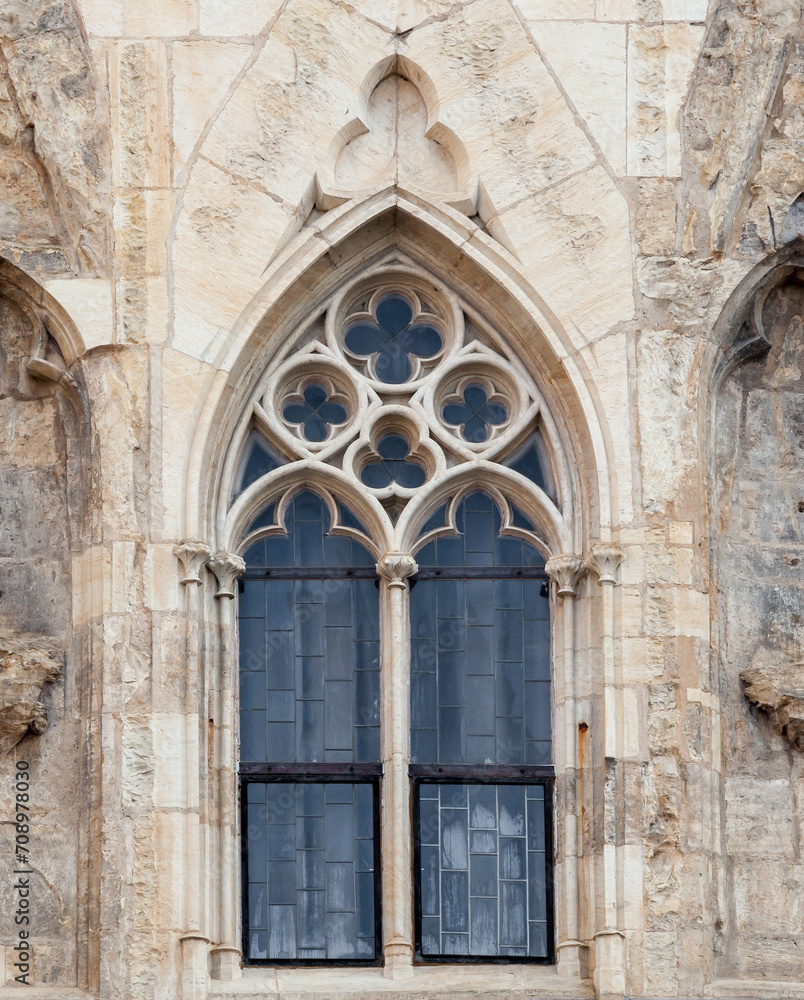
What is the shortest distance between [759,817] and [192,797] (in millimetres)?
3212

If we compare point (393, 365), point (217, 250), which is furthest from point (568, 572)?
point (217, 250)

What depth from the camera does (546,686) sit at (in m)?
17.8

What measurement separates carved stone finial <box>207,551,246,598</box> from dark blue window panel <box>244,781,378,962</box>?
1.12 m

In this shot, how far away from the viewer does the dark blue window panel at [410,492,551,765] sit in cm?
1775

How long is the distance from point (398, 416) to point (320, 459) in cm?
53

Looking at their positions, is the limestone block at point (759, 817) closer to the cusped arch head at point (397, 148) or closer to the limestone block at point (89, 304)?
the cusped arch head at point (397, 148)

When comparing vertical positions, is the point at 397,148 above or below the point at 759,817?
above

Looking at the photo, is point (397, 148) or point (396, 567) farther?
point (397, 148)

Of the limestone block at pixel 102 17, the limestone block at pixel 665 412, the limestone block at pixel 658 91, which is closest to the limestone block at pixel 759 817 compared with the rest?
the limestone block at pixel 665 412

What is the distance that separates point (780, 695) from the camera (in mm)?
17641

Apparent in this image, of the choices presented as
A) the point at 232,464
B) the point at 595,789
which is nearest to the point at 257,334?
the point at 232,464

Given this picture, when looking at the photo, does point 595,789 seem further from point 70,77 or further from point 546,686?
point 70,77

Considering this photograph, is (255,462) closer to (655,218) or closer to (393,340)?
(393,340)

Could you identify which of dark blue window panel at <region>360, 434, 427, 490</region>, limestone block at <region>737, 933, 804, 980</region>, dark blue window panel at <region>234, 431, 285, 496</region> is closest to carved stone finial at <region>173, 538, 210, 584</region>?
dark blue window panel at <region>234, 431, 285, 496</region>
